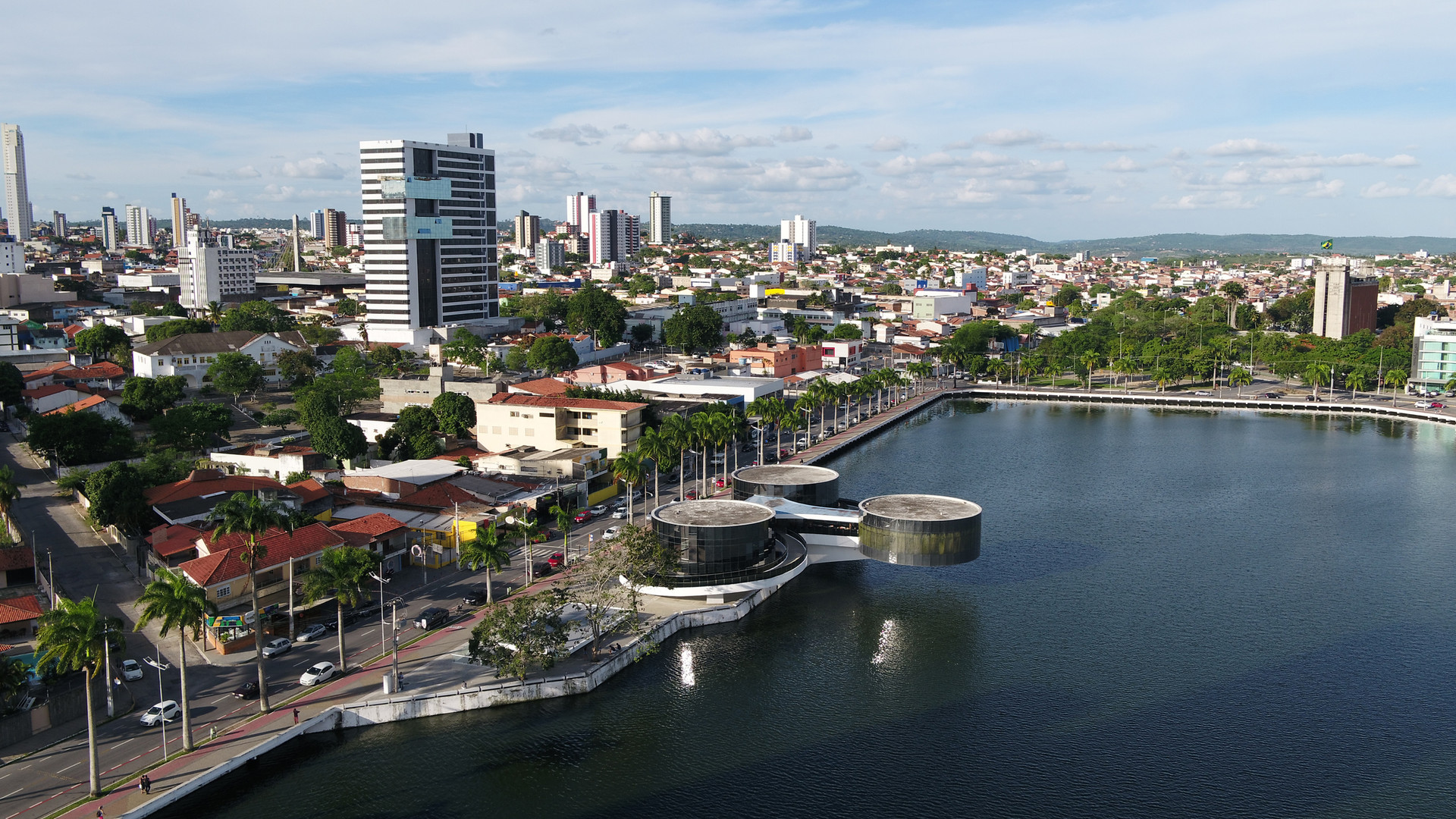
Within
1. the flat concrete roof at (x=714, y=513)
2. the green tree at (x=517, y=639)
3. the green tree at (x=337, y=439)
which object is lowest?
the green tree at (x=517, y=639)

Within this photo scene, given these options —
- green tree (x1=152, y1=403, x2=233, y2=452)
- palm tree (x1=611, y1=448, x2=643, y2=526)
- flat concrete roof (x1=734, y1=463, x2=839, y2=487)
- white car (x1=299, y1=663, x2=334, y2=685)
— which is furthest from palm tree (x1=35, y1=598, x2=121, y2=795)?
green tree (x1=152, y1=403, x2=233, y2=452)

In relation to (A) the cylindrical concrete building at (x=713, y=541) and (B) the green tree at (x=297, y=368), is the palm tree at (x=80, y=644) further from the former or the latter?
(B) the green tree at (x=297, y=368)

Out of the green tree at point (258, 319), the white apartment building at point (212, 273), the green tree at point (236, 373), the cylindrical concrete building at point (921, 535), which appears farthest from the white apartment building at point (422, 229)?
the cylindrical concrete building at point (921, 535)

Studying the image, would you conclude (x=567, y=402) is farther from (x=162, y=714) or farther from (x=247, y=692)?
(x=162, y=714)

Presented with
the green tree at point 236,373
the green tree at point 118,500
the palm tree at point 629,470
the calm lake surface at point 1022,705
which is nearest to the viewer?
the calm lake surface at point 1022,705

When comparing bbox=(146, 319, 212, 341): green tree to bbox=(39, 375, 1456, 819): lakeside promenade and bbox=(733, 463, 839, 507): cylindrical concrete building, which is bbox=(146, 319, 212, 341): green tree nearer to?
bbox=(733, 463, 839, 507): cylindrical concrete building

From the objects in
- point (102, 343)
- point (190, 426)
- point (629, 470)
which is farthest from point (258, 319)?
point (629, 470)

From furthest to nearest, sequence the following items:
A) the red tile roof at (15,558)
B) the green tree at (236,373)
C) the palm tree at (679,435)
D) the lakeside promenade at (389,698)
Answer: the green tree at (236,373) → the palm tree at (679,435) → the red tile roof at (15,558) → the lakeside promenade at (389,698)
